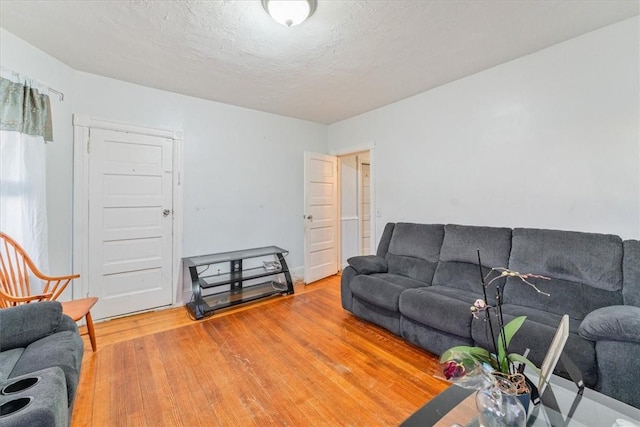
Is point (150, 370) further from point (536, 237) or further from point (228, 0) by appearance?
point (536, 237)

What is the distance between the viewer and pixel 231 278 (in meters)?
3.33

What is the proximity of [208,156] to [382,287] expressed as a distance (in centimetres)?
265

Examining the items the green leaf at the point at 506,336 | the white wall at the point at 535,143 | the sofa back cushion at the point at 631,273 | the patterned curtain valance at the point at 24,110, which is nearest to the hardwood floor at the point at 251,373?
the green leaf at the point at 506,336

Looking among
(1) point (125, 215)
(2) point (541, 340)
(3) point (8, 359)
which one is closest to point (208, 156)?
(1) point (125, 215)

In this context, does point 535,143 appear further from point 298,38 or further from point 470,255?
point 298,38

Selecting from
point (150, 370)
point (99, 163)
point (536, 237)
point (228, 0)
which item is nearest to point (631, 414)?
point (536, 237)

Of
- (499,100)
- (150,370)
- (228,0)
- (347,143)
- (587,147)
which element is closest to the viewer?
(228,0)

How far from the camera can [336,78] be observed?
287 cm

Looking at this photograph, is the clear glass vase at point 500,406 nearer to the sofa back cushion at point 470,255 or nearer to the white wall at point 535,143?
the sofa back cushion at point 470,255

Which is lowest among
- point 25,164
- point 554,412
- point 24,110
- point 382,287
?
point 554,412

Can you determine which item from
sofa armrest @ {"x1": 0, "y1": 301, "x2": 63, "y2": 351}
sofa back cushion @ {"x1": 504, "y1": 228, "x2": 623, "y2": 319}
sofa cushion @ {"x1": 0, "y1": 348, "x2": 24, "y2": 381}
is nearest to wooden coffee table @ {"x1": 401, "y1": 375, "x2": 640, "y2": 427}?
sofa back cushion @ {"x1": 504, "y1": 228, "x2": 623, "y2": 319}

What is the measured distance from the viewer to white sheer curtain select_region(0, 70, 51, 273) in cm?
200

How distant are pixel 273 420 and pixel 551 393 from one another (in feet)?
4.55

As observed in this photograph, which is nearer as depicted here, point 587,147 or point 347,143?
point 587,147
